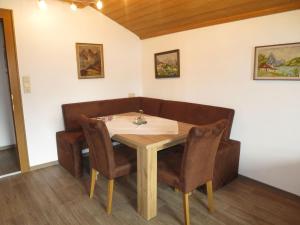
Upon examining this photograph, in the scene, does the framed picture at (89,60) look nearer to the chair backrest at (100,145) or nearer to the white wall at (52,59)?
the white wall at (52,59)

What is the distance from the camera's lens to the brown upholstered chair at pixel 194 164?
69.8 inches

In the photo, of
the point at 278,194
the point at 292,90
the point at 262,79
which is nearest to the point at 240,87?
the point at 262,79

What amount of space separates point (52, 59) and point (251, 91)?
8.94ft

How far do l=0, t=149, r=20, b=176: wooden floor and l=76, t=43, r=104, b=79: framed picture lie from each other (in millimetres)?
1632

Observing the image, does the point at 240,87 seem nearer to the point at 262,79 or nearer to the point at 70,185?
the point at 262,79

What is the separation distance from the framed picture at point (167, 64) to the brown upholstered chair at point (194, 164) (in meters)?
1.79

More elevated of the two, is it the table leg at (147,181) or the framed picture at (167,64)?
the framed picture at (167,64)

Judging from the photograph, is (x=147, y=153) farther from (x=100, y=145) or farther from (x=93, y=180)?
(x=93, y=180)

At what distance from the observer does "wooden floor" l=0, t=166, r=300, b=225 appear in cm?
206

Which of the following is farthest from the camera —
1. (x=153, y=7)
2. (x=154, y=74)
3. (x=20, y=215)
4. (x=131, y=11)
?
(x=154, y=74)

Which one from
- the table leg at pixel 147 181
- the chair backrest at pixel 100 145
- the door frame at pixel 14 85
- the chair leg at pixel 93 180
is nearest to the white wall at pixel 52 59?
the door frame at pixel 14 85

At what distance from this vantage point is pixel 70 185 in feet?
8.89

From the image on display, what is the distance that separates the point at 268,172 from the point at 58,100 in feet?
9.83

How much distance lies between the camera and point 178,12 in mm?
2938
